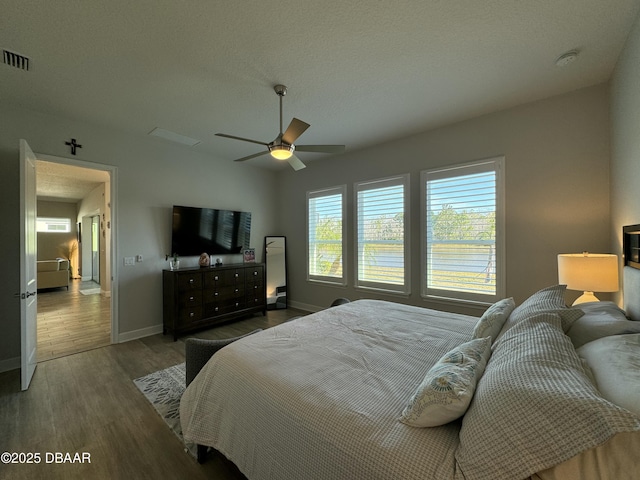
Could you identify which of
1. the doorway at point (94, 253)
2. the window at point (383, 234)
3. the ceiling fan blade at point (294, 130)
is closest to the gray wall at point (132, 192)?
the ceiling fan blade at point (294, 130)

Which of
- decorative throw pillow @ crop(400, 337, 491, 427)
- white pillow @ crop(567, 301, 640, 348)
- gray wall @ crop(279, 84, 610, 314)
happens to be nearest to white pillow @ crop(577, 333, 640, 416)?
white pillow @ crop(567, 301, 640, 348)

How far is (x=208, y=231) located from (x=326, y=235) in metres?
2.06

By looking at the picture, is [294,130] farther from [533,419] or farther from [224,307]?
[224,307]

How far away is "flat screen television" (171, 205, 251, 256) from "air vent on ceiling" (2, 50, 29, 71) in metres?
2.11

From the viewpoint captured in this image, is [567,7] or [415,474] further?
[567,7]

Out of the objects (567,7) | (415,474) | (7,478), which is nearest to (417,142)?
(567,7)

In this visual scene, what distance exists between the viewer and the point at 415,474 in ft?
2.78

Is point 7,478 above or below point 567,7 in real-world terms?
below

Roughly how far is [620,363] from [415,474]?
2.76ft

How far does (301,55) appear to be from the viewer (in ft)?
7.19

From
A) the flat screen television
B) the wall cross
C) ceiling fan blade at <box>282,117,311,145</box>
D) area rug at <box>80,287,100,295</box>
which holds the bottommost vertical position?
area rug at <box>80,287,100,295</box>

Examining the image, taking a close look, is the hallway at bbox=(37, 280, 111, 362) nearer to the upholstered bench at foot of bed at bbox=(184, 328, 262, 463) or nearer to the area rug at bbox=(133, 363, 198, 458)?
the area rug at bbox=(133, 363, 198, 458)

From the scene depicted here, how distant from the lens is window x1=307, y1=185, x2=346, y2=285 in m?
4.75

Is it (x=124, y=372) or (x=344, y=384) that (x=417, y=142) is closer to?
(x=344, y=384)
